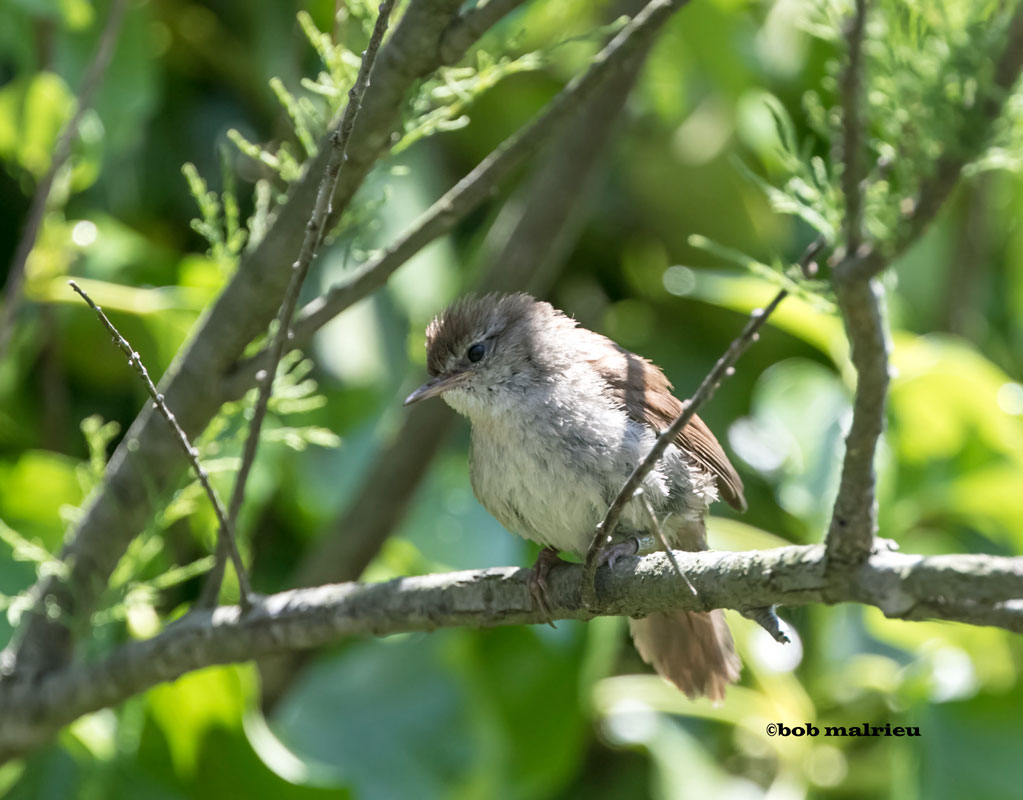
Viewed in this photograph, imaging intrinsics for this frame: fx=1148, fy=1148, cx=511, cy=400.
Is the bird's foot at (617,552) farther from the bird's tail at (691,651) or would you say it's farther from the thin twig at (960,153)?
the thin twig at (960,153)

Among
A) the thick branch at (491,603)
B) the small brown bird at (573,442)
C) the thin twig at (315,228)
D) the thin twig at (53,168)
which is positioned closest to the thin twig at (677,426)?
the thick branch at (491,603)

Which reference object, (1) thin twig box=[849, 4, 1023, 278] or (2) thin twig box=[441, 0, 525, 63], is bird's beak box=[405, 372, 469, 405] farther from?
(1) thin twig box=[849, 4, 1023, 278]

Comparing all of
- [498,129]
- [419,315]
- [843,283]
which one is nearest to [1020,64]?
[843,283]

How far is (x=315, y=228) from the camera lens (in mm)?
2189

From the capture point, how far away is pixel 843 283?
1.57 m

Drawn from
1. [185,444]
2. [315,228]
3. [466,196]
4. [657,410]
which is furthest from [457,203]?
[185,444]

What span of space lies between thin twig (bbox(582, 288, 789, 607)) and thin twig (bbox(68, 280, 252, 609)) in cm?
80

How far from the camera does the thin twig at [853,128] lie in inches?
60.8

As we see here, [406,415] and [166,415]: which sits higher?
[406,415]

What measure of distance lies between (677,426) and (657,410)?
125 cm

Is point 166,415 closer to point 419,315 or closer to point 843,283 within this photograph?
point 843,283

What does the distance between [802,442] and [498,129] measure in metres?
1.80

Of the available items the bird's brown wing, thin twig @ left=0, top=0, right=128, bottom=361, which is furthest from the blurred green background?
the bird's brown wing

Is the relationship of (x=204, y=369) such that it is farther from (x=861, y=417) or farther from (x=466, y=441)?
(x=466, y=441)
